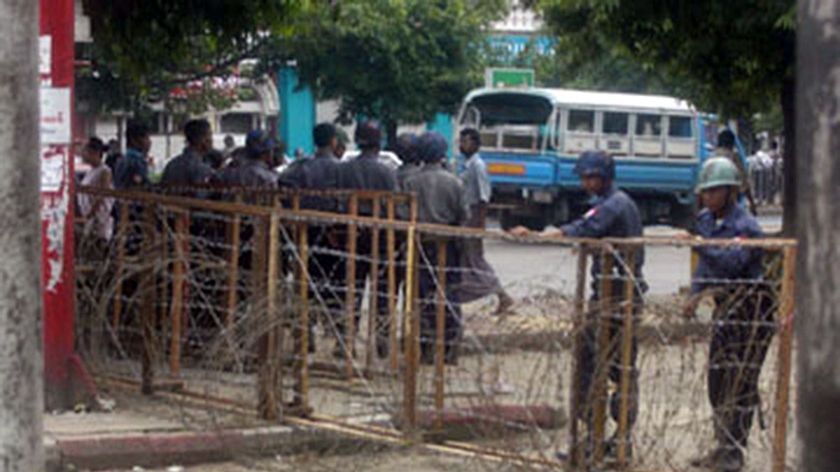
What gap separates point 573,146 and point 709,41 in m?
15.6

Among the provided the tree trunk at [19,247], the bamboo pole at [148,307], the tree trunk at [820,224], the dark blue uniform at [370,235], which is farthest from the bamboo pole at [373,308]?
the tree trunk at [820,224]

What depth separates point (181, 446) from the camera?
8.41 meters

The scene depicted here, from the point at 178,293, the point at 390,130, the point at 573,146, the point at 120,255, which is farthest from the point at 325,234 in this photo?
the point at 390,130

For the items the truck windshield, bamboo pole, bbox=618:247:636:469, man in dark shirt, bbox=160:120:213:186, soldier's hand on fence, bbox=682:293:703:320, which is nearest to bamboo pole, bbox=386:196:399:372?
bamboo pole, bbox=618:247:636:469

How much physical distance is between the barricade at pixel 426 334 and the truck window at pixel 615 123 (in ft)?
66.1

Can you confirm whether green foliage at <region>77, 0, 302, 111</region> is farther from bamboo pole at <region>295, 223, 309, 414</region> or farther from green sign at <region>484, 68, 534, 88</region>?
green sign at <region>484, 68, 534, 88</region>

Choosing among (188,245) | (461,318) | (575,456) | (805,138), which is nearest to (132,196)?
(188,245)

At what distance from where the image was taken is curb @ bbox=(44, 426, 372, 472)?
26.6ft

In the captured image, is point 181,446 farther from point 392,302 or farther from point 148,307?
point 392,302

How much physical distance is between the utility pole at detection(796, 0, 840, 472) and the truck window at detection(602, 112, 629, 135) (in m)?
26.9

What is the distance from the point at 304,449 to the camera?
8.61 metres

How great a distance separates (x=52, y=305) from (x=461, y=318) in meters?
2.38

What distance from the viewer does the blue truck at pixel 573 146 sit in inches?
1105

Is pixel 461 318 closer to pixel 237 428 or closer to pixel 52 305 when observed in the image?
pixel 237 428
